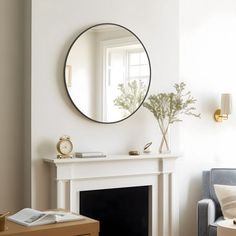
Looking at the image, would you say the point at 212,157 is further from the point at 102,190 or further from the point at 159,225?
the point at 102,190

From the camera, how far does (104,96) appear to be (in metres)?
4.11

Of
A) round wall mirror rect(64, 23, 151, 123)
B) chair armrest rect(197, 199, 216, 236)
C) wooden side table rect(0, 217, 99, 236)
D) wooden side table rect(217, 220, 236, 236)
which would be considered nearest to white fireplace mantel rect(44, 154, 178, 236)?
chair armrest rect(197, 199, 216, 236)

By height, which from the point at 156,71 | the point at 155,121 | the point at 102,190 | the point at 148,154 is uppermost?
the point at 156,71

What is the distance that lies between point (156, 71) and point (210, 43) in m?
0.93

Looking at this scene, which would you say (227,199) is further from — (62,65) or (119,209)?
(62,65)

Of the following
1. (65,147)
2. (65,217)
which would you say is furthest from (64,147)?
(65,217)

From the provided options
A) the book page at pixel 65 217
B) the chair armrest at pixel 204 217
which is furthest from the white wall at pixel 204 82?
the book page at pixel 65 217

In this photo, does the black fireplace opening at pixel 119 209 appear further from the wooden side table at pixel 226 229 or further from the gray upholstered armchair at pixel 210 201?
the wooden side table at pixel 226 229

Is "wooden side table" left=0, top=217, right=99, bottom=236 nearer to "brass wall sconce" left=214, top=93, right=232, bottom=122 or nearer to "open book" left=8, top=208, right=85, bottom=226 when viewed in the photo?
"open book" left=8, top=208, right=85, bottom=226

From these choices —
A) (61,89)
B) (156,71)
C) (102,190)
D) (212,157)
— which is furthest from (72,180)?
(212,157)

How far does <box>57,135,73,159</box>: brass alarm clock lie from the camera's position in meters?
3.76

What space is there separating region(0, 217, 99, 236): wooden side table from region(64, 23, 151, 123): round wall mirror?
1390 millimetres

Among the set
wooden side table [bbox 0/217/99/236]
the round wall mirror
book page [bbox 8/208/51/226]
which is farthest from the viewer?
the round wall mirror

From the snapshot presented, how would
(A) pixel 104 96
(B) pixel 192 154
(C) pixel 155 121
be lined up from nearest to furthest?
(A) pixel 104 96 → (C) pixel 155 121 → (B) pixel 192 154
